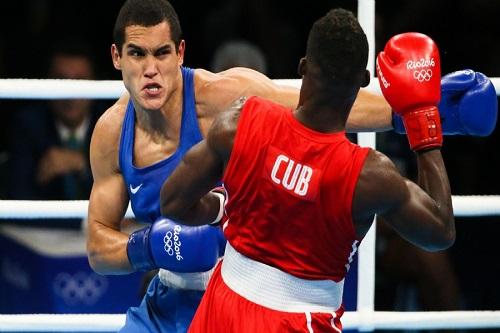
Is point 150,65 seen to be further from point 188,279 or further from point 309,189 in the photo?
point 309,189

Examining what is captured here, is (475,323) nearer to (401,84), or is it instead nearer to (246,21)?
(401,84)

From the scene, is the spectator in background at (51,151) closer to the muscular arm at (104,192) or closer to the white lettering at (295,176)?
the muscular arm at (104,192)

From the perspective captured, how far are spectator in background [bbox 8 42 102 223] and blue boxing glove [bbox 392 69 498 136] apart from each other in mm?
1702

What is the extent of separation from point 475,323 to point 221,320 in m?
1.15

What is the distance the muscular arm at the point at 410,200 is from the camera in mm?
2193

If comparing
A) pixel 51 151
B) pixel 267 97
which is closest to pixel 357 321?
pixel 267 97

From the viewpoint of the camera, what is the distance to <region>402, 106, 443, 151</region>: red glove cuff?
234cm

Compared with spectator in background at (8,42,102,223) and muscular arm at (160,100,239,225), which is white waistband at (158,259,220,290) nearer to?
muscular arm at (160,100,239,225)

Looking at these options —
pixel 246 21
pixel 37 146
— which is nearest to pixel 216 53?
pixel 246 21

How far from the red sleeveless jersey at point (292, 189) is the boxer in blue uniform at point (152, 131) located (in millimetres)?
480

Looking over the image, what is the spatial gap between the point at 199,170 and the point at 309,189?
Result: 24 cm

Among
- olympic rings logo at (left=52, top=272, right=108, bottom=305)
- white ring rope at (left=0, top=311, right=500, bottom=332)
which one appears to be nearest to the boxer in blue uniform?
white ring rope at (left=0, top=311, right=500, bottom=332)

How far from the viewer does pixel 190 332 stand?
7.84 feet

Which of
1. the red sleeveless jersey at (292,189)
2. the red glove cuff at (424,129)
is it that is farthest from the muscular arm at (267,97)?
the red sleeveless jersey at (292,189)
